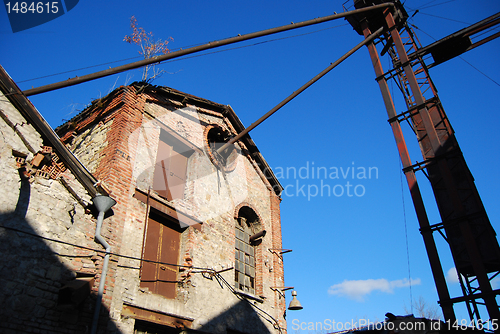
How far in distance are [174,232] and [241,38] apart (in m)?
5.03

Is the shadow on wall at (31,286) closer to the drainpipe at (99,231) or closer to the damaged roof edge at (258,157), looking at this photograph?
the drainpipe at (99,231)

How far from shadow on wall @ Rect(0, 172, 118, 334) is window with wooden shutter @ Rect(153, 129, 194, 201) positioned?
336cm

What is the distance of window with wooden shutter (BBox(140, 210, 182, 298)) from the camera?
8.19m

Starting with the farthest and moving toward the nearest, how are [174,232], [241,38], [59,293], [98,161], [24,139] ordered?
[174,232] → [98,161] → [241,38] → [24,139] → [59,293]

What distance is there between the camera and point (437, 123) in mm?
10539

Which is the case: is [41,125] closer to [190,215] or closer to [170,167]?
[170,167]

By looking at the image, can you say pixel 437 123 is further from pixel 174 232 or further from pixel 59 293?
pixel 59 293

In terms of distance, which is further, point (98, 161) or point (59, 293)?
point (98, 161)

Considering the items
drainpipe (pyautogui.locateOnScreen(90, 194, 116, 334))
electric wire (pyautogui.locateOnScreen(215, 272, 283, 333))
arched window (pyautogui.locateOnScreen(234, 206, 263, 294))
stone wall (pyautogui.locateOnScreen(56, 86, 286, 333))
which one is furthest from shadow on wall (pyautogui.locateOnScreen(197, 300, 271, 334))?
drainpipe (pyautogui.locateOnScreen(90, 194, 116, 334))

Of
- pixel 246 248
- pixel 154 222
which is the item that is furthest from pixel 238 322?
pixel 154 222

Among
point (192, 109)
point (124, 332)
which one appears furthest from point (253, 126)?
point (124, 332)

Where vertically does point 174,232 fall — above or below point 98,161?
below

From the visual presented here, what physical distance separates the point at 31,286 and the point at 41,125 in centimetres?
289

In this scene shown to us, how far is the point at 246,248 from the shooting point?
38.4 feet
